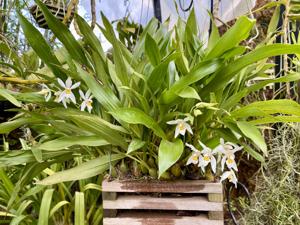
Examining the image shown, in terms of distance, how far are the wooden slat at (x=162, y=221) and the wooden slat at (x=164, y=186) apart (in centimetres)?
5

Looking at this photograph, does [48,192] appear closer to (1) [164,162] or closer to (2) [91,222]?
(2) [91,222]

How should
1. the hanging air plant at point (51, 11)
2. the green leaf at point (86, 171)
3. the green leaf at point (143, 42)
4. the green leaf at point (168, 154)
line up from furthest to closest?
1. the hanging air plant at point (51, 11)
2. the green leaf at point (143, 42)
3. the green leaf at point (86, 171)
4. the green leaf at point (168, 154)

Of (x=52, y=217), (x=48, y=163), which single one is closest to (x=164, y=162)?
(x=48, y=163)

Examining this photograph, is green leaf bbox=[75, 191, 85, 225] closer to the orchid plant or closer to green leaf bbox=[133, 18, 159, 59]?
the orchid plant

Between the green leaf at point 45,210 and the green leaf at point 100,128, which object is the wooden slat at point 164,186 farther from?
the green leaf at point 45,210

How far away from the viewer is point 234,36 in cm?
50

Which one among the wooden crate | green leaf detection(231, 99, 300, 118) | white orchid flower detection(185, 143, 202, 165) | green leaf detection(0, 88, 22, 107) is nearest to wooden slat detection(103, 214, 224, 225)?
the wooden crate

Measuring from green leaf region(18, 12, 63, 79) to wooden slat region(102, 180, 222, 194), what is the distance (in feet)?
0.96

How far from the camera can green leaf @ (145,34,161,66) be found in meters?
0.51

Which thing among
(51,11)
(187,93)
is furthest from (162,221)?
(51,11)

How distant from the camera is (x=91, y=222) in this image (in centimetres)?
93

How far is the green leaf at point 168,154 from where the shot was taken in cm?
46

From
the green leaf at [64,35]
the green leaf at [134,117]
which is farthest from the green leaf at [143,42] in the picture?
the green leaf at [134,117]

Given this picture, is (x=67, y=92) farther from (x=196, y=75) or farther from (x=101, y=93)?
(x=196, y=75)
